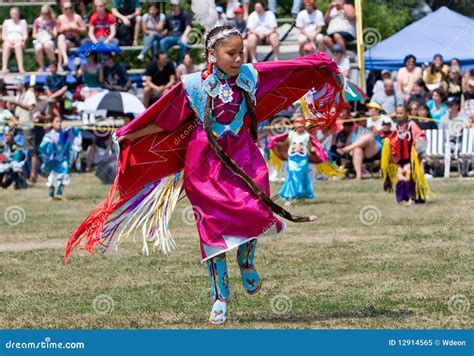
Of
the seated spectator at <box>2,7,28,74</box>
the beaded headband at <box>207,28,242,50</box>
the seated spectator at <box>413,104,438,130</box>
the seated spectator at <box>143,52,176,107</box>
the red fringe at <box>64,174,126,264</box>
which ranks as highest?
the beaded headband at <box>207,28,242,50</box>

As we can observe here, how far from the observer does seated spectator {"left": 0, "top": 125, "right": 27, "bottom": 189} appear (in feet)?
59.6

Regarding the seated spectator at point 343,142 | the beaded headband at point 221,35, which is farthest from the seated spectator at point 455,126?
the beaded headband at point 221,35

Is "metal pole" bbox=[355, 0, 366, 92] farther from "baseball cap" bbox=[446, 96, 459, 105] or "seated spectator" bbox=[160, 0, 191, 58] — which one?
"seated spectator" bbox=[160, 0, 191, 58]

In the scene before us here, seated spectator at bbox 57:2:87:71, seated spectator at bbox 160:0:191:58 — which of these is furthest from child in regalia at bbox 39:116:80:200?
seated spectator at bbox 57:2:87:71

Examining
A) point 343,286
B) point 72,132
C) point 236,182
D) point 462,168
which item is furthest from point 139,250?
point 462,168

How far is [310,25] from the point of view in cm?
1908

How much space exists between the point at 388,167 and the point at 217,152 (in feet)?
28.3

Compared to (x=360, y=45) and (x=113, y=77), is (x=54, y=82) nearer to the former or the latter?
(x=113, y=77)

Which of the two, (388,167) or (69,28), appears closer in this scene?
(388,167)

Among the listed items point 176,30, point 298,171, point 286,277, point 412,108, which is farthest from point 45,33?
point 286,277

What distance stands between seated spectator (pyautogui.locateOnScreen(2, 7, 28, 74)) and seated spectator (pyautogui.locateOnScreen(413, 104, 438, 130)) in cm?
721

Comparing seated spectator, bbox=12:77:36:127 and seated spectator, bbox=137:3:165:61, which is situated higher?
seated spectator, bbox=137:3:165:61

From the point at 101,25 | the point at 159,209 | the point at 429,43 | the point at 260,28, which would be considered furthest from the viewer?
the point at 101,25

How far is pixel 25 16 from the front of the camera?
22891 millimetres
